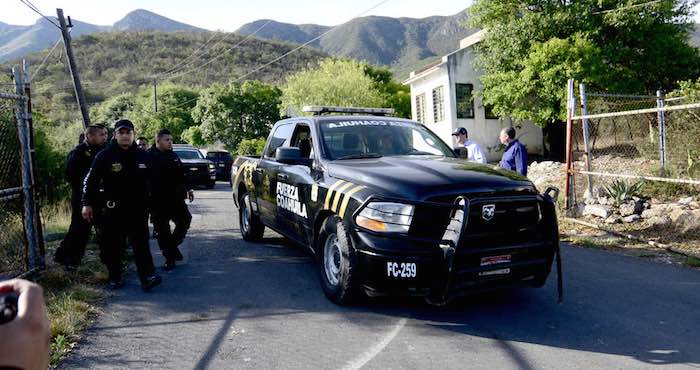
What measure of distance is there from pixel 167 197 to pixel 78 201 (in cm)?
106

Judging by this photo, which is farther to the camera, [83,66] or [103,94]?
[83,66]

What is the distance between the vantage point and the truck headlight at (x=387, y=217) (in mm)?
4371

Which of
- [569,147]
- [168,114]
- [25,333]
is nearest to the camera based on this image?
[25,333]

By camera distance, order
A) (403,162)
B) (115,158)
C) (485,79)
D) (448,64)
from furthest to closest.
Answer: (448,64), (485,79), (115,158), (403,162)

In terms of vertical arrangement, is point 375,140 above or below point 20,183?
above

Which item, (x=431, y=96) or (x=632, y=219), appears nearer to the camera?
(x=632, y=219)

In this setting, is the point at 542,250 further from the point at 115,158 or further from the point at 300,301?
the point at 115,158

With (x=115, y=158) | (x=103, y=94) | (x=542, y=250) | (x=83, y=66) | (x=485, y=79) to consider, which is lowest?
(x=542, y=250)

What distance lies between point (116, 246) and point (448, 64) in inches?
817

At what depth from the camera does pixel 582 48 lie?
18656mm

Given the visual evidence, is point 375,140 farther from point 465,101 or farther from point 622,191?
point 465,101

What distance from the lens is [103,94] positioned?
8138 centimetres

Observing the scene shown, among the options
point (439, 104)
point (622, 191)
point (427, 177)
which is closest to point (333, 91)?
point (439, 104)

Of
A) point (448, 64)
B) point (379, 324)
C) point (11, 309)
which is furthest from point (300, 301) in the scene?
point (448, 64)
